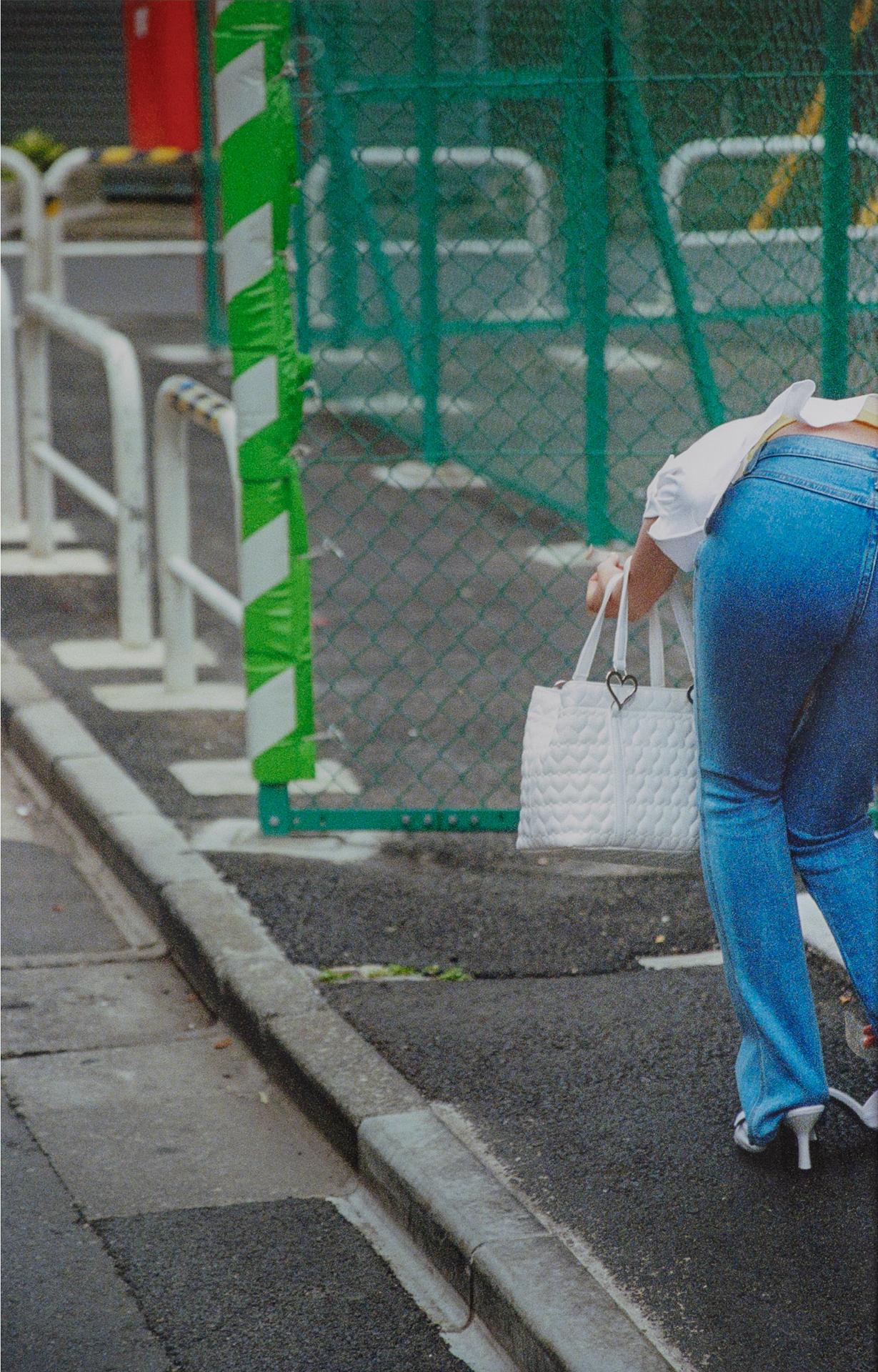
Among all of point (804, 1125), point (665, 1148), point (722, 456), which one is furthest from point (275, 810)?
point (722, 456)

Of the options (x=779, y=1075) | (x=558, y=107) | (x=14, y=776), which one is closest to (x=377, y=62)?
(x=558, y=107)

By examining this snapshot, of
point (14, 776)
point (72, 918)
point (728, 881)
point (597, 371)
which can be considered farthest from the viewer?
point (597, 371)

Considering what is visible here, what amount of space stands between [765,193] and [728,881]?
7.49 ft

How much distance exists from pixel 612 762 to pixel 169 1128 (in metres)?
1.23

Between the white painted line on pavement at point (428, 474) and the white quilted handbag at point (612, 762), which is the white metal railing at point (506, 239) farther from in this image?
the white quilted handbag at point (612, 762)

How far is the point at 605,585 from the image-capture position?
10.00 feet

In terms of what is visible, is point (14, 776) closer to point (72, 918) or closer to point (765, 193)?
point (72, 918)

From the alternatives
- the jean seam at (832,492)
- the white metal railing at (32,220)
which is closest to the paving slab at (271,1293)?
the jean seam at (832,492)

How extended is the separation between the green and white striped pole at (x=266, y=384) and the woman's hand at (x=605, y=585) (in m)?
1.63

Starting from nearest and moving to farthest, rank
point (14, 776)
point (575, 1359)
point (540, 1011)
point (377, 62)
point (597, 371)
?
1. point (575, 1359)
2. point (540, 1011)
3. point (14, 776)
4. point (597, 371)
5. point (377, 62)

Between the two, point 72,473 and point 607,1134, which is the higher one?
point 72,473

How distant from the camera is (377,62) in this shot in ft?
28.8

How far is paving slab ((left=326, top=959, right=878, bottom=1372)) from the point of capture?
2727 mm

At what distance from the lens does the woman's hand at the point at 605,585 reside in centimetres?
306
